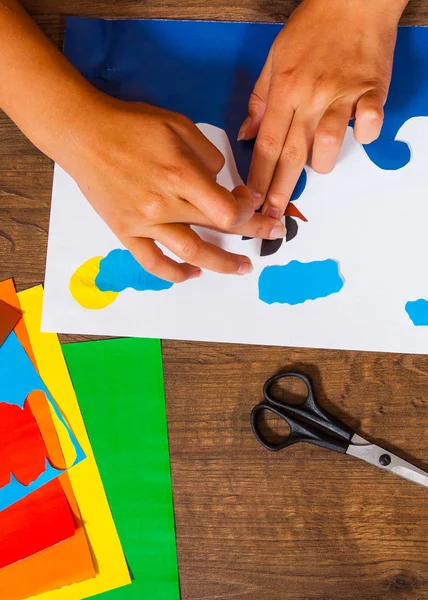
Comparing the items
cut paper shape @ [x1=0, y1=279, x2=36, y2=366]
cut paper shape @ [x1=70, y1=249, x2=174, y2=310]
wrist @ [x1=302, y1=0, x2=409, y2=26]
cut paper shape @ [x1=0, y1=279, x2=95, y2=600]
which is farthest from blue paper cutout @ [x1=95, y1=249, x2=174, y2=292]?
wrist @ [x1=302, y1=0, x2=409, y2=26]

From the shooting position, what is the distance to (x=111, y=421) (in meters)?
0.75

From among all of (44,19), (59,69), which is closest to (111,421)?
(59,69)

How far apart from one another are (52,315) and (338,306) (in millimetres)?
336

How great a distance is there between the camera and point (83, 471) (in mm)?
751

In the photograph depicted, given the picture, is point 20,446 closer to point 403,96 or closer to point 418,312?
point 418,312

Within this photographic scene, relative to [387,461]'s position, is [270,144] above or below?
above

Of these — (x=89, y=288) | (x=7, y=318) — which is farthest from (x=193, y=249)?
(x=7, y=318)

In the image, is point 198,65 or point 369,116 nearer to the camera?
point 369,116

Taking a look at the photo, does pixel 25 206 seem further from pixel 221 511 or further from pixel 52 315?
pixel 221 511

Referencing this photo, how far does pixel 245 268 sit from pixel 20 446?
0.34 meters

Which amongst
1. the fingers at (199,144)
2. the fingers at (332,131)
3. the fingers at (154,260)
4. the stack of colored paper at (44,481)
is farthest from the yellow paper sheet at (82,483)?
the fingers at (332,131)

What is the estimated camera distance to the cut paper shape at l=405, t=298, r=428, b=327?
73cm

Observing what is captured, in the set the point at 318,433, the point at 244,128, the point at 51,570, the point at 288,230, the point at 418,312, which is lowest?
the point at 51,570

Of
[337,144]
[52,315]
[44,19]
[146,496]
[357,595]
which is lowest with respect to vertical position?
[357,595]
